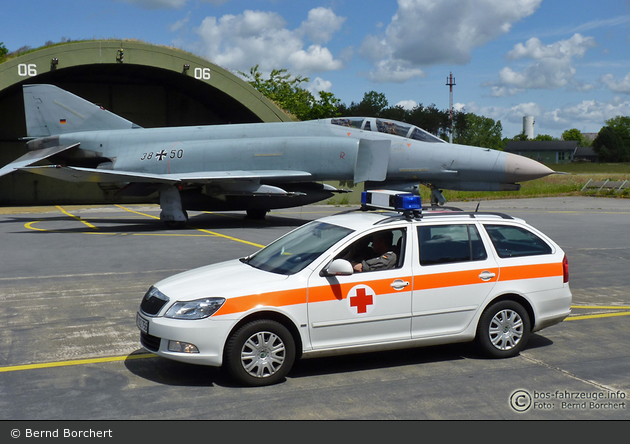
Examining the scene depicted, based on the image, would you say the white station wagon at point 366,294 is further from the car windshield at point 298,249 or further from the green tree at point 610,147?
the green tree at point 610,147

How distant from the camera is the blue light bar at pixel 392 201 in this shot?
6.25 metres

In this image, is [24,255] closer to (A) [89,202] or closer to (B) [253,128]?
(B) [253,128]

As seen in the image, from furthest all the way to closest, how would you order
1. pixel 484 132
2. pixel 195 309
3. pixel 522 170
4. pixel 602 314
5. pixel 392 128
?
pixel 484 132, pixel 392 128, pixel 522 170, pixel 602 314, pixel 195 309

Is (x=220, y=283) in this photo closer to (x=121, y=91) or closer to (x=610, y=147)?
(x=121, y=91)

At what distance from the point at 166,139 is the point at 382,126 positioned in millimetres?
8220

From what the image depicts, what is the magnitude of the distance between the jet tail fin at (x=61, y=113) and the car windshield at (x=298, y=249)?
18.8 m

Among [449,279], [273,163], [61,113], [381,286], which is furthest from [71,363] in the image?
[61,113]

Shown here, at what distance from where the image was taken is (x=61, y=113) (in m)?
23.4

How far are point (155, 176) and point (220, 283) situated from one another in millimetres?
14548

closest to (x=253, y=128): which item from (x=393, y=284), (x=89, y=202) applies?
(x=393, y=284)

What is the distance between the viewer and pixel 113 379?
5.59m

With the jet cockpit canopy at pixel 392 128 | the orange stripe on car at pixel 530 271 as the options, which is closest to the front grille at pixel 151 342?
the orange stripe on car at pixel 530 271

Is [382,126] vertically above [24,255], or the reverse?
[382,126]
